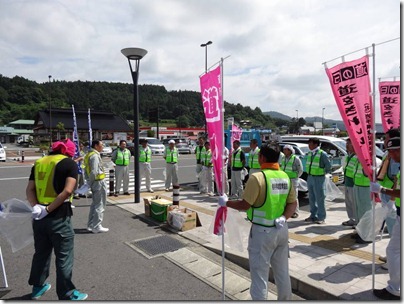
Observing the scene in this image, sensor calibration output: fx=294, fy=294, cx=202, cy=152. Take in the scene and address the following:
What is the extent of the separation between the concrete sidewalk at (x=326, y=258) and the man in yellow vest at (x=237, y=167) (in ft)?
7.02

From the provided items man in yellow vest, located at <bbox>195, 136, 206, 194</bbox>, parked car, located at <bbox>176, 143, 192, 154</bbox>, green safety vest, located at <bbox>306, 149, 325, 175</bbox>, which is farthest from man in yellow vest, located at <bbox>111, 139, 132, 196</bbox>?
parked car, located at <bbox>176, 143, 192, 154</bbox>

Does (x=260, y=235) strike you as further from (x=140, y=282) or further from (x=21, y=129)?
(x=21, y=129)

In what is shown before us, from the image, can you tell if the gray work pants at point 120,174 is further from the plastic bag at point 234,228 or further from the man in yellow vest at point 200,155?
the plastic bag at point 234,228

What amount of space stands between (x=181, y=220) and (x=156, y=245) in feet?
3.08

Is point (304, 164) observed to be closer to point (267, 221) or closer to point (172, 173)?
point (172, 173)

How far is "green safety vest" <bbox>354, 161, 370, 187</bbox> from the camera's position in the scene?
5.80 m

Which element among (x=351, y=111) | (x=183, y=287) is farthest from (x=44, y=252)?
(x=351, y=111)

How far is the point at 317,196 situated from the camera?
6.88 meters

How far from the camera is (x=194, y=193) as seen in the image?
11133 millimetres

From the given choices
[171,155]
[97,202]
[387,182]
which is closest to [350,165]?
[387,182]

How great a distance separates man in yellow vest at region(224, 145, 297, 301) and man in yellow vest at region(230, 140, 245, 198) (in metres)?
6.28

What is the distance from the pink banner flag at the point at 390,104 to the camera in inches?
200

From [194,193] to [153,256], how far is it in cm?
593

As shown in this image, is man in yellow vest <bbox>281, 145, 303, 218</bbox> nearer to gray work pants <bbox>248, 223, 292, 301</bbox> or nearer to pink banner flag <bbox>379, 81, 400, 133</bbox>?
pink banner flag <bbox>379, 81, 400, 133</bbox>
